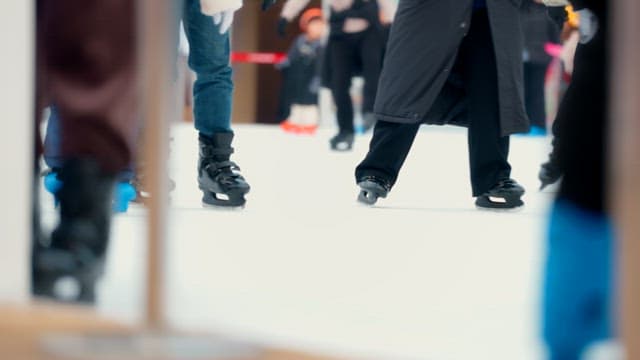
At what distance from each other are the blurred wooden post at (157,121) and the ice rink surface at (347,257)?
0.40 meters

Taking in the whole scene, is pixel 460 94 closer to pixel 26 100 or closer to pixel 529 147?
pixel 529 147

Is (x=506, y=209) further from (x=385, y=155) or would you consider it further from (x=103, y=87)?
(x=103, y=87)

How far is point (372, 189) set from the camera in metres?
1.38

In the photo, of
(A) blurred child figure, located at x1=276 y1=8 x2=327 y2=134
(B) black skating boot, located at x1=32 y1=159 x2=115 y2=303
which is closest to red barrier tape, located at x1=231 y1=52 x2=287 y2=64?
(A) blurred child figure, located at x1=276 y1=8 x2=327 y2=134

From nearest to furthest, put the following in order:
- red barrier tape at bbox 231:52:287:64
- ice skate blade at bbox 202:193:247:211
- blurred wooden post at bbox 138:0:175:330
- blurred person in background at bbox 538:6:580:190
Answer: blurred wooden post at bbox 138:0:175:330
blurred person in background at bbox 538:6:580:190
red barrier tape at bbox 231:52:287:64
ice skate blade at bbox 202:193:247:211

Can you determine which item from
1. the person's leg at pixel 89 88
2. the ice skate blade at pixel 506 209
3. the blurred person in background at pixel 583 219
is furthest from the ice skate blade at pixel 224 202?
the blurred person in background at pixel 583 219

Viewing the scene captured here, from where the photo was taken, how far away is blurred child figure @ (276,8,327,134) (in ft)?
4.47

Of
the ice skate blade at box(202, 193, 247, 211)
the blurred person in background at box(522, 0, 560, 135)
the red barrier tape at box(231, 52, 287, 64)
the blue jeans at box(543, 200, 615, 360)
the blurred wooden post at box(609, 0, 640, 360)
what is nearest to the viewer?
the blurred wooden post at box(609, 0, 640, 360)

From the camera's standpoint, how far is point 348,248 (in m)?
1.41

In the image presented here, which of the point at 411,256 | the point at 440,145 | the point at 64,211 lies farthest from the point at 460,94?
the point at 64,211

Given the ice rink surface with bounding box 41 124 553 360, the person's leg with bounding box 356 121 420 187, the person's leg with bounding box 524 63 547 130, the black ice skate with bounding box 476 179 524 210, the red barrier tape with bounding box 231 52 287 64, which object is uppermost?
the red barrier tape with bounding box 231 52 287 64

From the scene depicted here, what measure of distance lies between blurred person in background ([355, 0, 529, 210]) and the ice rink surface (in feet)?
0.06

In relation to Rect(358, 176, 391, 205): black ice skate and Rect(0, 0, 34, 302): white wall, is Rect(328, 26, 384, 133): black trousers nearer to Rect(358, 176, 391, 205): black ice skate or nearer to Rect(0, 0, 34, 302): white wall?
Rect(358, 176, 391, 205): black ice skate

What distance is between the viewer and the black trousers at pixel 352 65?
1335 mm
